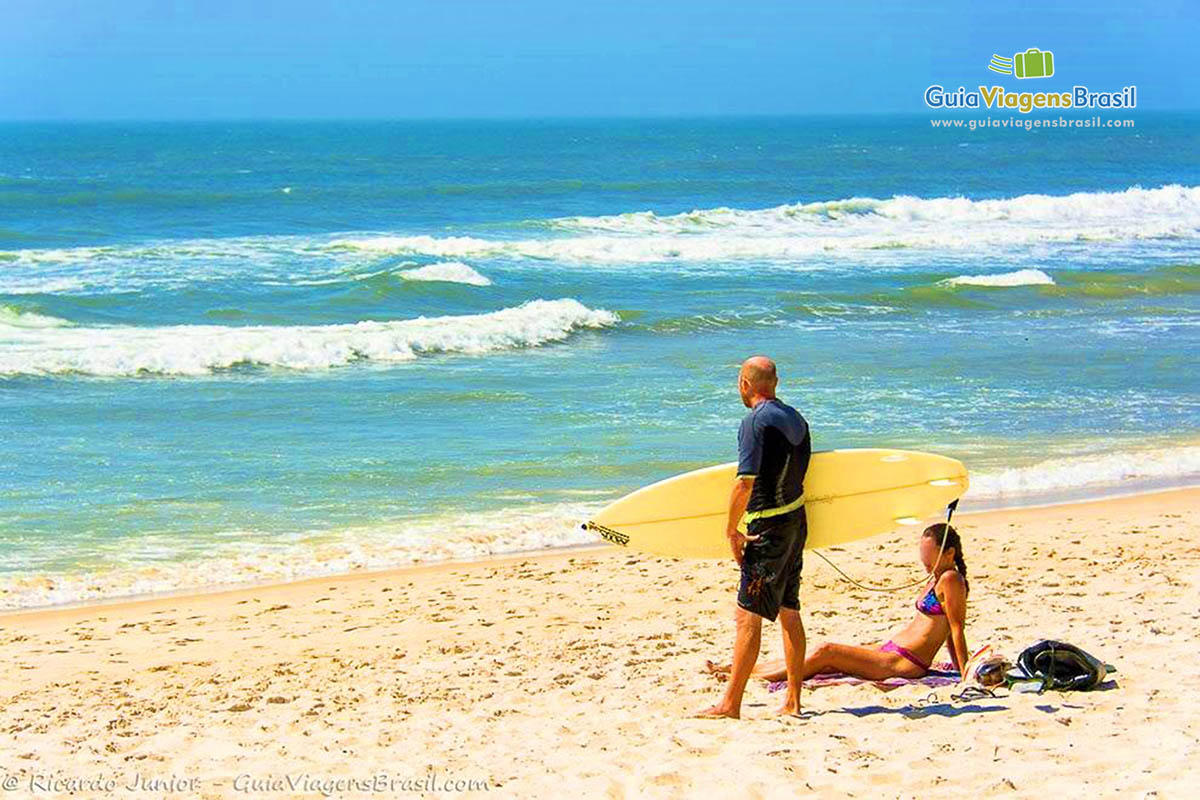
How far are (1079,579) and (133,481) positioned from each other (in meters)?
7.27

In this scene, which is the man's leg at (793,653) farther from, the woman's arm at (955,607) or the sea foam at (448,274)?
the sea foam at (448,274)

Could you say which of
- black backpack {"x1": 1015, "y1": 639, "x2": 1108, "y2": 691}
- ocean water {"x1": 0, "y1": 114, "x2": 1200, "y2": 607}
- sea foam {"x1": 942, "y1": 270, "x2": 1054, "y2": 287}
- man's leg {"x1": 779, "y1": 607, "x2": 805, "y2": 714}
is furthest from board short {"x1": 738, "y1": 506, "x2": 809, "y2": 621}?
sea foam {"x1": 942, "y1": 270, "x2": 1054, "y2": 287}

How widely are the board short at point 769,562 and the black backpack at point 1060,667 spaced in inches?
46.8

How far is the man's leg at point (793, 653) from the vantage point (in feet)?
17.8

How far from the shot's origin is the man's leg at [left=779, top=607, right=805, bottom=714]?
5.44 metres

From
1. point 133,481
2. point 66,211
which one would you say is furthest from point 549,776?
point 66,211

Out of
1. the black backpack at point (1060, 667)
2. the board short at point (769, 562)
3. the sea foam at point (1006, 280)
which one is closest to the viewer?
the board short at point (769, 562)

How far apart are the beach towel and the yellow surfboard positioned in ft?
1.98

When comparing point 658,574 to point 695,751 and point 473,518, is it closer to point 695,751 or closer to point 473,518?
point 473,518

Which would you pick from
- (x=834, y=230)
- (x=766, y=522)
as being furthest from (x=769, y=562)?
(x=834, y=230)

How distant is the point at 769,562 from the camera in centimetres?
530

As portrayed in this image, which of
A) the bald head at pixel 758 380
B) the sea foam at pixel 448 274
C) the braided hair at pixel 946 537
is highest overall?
the sea foam at pixel 448 274

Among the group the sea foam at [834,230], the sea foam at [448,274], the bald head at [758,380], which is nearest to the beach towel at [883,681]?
the bald head at [758,380]

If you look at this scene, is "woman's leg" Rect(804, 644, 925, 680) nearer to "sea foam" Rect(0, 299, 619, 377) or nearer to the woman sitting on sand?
the woman sitting on sand
